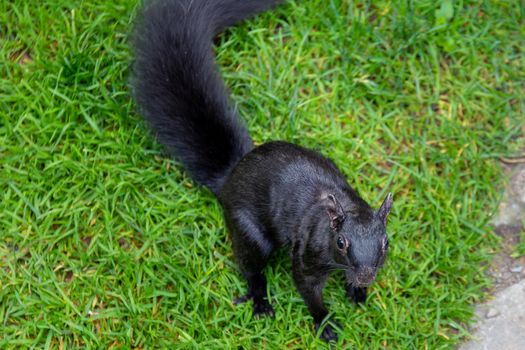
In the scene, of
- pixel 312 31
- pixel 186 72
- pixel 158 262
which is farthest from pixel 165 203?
pixel 312 31

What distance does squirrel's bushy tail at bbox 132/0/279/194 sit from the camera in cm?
368

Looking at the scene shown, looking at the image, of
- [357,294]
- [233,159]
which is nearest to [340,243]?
[357,294]

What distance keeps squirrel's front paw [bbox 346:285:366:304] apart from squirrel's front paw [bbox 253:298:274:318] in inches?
16.5

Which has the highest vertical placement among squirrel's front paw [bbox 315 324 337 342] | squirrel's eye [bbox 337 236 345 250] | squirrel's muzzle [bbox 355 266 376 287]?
squirrel's eye [bbox 337 236 345 250]

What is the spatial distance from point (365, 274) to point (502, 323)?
1167mm

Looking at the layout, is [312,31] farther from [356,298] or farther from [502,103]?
[356,298]

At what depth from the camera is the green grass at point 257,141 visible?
372 cm

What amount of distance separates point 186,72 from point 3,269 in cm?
139

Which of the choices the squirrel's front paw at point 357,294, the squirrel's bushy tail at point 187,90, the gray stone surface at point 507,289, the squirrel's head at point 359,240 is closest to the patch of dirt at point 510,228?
the gray stone surface at point 507,289

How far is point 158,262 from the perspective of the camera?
3.80 meters

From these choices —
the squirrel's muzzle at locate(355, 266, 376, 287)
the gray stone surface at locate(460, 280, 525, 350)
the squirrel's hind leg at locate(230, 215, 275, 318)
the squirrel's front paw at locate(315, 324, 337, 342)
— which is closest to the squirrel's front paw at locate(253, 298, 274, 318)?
the squirrel's hind leg at locate(230, 215, 275, 318)

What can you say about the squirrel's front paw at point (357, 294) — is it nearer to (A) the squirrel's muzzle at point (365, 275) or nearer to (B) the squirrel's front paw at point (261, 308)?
(B) the squirrel's front paw at point (261, 308)

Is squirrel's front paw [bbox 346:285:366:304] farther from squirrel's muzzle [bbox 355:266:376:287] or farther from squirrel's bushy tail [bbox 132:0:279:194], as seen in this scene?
squirrel's bushy tail [bbox 132:0:279:194]

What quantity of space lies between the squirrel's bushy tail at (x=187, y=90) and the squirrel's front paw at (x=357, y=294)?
0.88 metres
